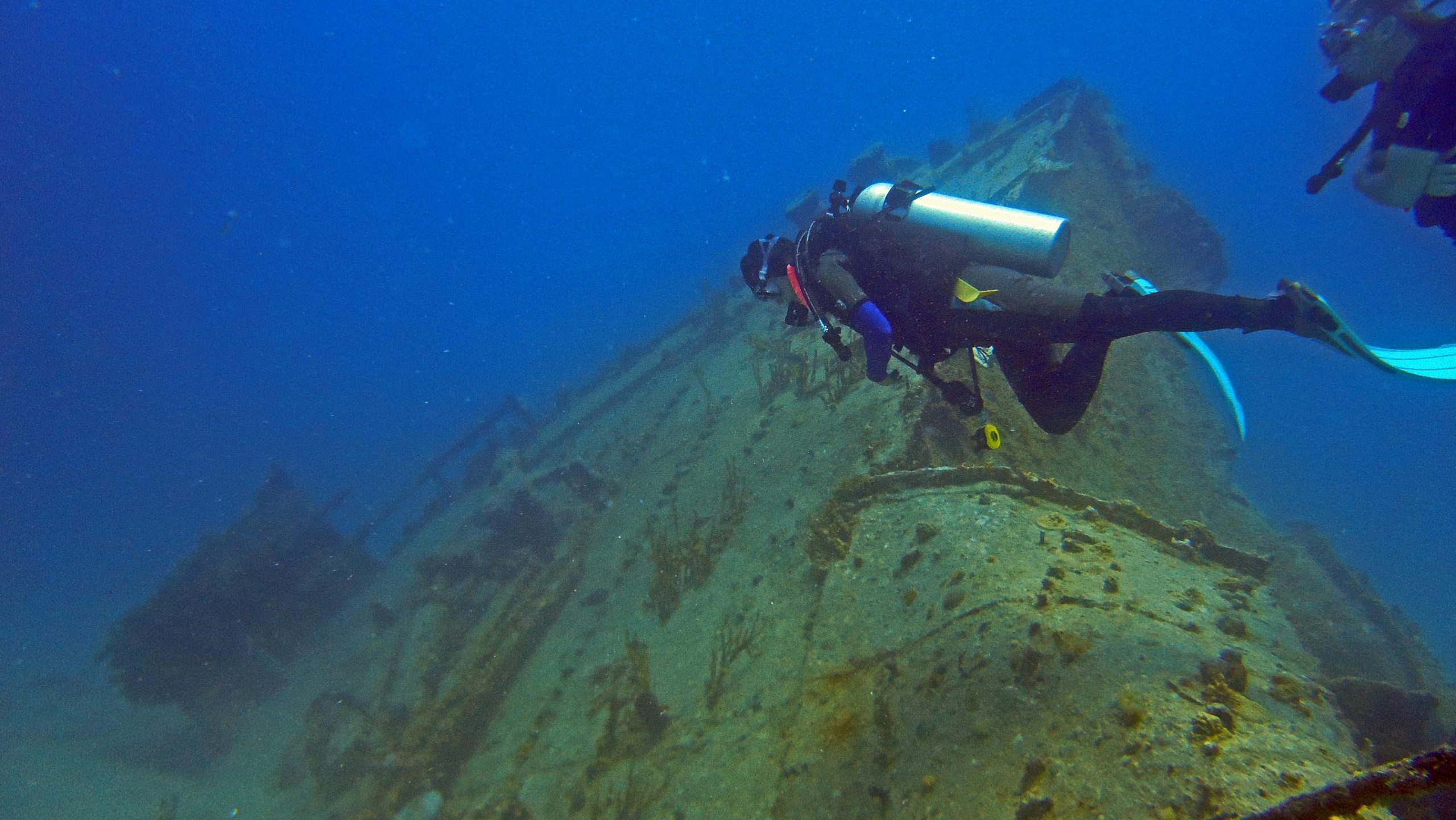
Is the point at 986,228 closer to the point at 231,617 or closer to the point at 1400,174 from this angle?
the point at 1400,174

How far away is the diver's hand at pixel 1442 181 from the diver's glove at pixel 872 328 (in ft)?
9.16

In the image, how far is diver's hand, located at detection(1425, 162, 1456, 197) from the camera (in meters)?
2.84

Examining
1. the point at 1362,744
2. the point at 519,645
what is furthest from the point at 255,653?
the point at 1362,744

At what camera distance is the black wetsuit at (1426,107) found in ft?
9.47

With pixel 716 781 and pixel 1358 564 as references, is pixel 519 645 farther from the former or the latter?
pixel 1358 564

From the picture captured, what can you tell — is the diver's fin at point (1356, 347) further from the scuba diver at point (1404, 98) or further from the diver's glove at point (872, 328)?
Answer: the diver's glove at point (872, 328)

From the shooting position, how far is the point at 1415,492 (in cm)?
2947

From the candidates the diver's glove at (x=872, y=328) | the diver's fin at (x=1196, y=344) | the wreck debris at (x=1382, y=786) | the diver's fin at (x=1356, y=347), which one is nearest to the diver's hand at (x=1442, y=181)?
the diver's fin at (x=1356, y=347)

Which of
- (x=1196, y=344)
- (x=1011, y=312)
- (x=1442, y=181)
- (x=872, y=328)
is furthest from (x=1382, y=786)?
(x=1196, y=344)

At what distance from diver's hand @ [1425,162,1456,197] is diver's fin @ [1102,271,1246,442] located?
120 cm

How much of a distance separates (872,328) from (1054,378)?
141 centimetres

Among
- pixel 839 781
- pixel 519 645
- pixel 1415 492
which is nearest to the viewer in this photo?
pixel 839 781

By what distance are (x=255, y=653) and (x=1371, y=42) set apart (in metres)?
18.3

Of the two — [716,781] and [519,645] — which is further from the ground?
[519,645]
